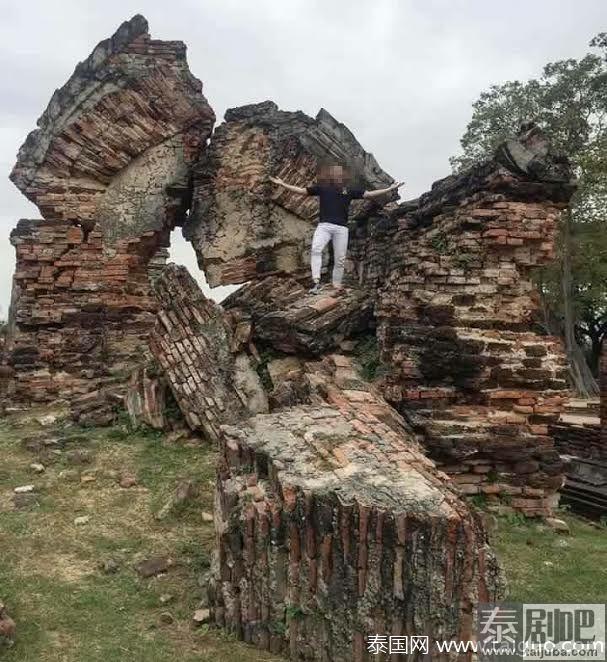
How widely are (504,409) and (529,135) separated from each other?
2.21 metres

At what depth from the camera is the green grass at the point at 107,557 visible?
2.84 meters

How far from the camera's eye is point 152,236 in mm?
8492

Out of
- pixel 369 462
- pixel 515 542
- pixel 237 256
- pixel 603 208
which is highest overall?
pixel 603 208

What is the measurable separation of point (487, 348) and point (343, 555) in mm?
2757

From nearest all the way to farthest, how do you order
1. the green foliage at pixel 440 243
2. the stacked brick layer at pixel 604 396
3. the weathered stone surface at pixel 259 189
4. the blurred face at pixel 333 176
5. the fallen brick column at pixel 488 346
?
the fallen brick column at pixel 488 346 → the green foliage at pixel 440 243 → the blurred face at pixel 333 176 → the weathered stone surface at pixel 259 189 → the stacked brick layer at pixel 604 396

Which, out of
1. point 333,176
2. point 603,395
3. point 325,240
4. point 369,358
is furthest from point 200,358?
point 603,395

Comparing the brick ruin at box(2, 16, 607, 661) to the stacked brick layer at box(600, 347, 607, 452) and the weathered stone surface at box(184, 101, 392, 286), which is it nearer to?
the weathered stone surface at box(184, 101, 392, 286)

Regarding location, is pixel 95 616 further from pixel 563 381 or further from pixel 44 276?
pixel 44 276

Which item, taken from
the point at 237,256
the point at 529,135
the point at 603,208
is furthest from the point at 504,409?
the point at 603,208

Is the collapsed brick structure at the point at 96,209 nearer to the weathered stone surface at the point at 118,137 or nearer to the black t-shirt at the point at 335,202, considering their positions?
the weathered stone surface at the point at 118,137

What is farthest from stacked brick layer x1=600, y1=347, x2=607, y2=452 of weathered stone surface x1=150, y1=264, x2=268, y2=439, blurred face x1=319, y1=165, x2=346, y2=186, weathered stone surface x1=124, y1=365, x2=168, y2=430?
weathered stone surface x1=124, y1=365, x2=168, y2=430

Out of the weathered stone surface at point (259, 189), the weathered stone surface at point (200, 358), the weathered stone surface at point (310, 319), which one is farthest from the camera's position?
the weathered stone surface at point (259, 189)

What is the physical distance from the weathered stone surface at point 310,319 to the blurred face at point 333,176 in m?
1.42

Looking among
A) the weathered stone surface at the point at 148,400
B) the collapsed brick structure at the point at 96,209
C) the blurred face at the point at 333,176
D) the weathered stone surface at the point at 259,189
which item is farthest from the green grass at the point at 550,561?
the collapsed brick structure at the point at 96,209
